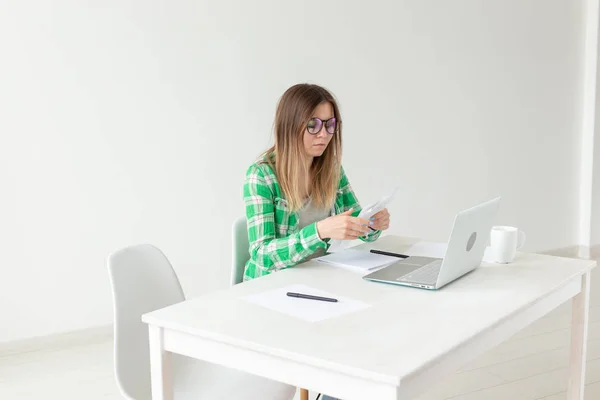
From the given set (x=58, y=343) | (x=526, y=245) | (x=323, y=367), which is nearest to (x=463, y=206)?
(x=526, y=245)

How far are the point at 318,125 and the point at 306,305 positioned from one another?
74 centimetres

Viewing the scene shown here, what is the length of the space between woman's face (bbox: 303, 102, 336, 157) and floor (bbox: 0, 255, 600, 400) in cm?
116

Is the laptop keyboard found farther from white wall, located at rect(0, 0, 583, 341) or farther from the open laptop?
white wall, located at rect(0, 0, 583, 341)

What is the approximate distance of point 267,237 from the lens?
218 cm

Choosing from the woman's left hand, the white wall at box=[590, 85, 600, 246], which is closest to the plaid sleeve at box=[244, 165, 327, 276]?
the woman's left hand

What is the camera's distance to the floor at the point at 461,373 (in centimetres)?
282

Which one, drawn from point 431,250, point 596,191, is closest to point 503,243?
point 431,250

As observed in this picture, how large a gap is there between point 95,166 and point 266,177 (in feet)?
4.39

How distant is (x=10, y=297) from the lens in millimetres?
3172

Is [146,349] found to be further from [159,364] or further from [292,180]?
[292,180]

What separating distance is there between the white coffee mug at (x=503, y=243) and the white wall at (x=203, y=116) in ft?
6.03

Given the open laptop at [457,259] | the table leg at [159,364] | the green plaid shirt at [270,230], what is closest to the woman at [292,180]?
the green plaid shirt at [270,230]

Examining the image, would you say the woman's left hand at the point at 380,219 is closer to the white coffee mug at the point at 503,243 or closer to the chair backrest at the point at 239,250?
the white coffee mug at the point at 503,243

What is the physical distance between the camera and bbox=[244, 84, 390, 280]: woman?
2.20 m
